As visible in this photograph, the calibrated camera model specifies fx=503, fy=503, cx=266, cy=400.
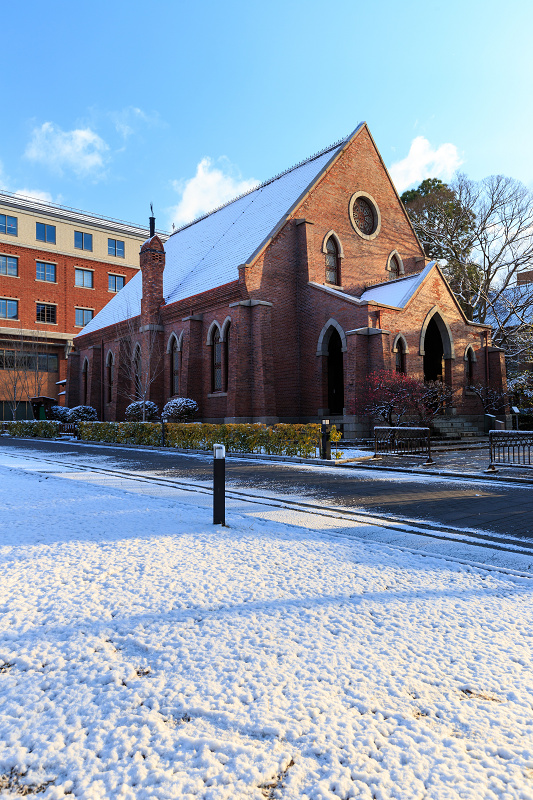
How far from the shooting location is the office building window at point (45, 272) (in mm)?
48000

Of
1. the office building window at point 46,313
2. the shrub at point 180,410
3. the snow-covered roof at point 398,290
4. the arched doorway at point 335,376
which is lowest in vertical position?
the shrub at point 180,410

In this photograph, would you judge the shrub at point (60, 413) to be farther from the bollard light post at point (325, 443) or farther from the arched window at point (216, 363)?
the bollard light post at point (325, 443)

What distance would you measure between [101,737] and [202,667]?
0.66m

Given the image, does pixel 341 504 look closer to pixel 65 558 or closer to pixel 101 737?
pixel 65 558

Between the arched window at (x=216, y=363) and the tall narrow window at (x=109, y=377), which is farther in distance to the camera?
the tall narrow window at (x=109, y=377)

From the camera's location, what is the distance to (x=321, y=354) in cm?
2347

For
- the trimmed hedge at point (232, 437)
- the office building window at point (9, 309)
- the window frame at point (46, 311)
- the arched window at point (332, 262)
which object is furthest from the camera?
the window frame at point (46, 311)

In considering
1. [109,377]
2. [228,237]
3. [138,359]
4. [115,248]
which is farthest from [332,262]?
[115,248]

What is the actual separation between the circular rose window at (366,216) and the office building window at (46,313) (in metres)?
32.9

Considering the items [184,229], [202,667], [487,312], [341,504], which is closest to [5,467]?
[341,504]

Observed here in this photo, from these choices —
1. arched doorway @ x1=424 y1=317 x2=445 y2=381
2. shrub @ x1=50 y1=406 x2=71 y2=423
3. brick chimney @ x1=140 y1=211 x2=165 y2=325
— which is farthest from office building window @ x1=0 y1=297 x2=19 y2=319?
arched doorway @ x1=424 y1=317 x2=445 y2=381

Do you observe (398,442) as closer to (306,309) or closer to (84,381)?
(306,309)

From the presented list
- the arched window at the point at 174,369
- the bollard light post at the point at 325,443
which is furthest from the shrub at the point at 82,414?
the bollard light post at the point at 325,443

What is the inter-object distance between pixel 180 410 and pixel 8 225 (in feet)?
112
